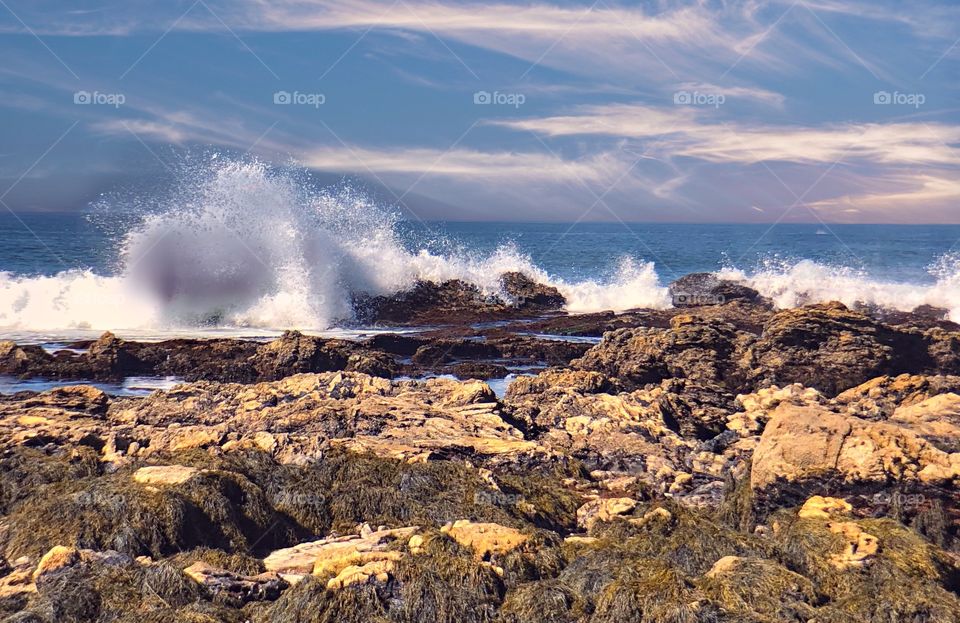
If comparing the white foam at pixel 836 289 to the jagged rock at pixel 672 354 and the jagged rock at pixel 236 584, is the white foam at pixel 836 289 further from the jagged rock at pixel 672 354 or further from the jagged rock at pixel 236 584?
the jagged rock at pixel 236 584

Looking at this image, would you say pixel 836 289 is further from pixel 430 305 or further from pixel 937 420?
pixel 937 420

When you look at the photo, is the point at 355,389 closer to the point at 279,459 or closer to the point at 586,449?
the point at 279,459

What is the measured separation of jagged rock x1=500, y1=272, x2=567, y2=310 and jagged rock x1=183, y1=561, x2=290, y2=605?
968 inches

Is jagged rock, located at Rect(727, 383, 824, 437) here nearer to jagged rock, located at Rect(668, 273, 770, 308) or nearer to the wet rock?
the wet rock

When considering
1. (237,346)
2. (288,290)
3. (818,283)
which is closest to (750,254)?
(818,283)

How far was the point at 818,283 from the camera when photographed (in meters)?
33.5

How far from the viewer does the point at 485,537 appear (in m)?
6.62

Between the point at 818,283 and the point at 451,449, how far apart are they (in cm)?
2801

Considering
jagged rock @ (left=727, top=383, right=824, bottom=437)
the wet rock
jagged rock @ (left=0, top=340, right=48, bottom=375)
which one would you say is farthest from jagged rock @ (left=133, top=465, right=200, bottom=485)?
jagged rock @ (left=0, top=340, right=48, bottom=375)

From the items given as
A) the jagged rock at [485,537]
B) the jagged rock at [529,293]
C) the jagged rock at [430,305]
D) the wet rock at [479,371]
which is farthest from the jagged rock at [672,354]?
the jagged rock at [529,293]

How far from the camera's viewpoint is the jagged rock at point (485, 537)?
6477 millimetres

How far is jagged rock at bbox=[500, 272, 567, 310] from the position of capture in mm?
31031

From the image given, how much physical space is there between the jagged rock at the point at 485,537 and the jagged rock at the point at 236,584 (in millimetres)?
1392

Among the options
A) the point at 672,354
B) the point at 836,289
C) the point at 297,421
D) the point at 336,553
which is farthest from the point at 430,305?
the point at 336,553
